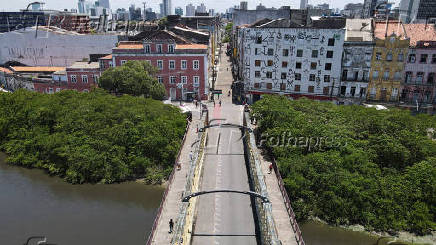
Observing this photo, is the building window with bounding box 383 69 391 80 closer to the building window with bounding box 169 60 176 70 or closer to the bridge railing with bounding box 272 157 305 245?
the bridge railing with bounding box 272 157 305 245

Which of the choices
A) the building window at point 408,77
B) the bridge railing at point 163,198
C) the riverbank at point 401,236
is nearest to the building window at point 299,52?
the building window at point 408,77

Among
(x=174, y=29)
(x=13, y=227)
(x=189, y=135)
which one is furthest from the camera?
(x=174, y=29)

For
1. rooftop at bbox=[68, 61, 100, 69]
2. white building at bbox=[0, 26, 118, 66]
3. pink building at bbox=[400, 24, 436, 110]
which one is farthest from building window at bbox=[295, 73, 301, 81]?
white building at bbox=[0, 26, 118, 66]

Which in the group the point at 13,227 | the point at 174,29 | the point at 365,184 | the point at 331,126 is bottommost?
the point at 13,227

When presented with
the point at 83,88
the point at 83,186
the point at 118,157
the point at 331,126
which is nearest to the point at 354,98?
the point at 331,126

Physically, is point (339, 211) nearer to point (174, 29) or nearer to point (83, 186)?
point (83, 186)

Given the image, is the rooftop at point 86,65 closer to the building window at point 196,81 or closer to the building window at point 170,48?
the building window at point 170,48
